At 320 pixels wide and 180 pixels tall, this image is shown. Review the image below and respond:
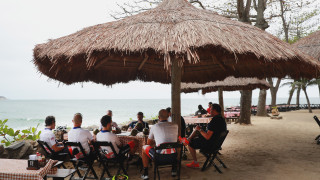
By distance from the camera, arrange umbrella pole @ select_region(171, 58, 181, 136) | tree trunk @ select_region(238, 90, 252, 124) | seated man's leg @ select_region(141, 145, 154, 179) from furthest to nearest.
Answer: tree trunk @ select_region(238, 90, 252, 124) → umbrella pole @ select_region(171, 58, 181, 136) → seated man's leg @ select_region(141, 145, 154, 179)

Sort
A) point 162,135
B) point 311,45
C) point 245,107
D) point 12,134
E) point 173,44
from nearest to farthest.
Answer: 1. point 173,44
2. point 162,135
3. point 12,134
4. point 311,45
5. point 245,107

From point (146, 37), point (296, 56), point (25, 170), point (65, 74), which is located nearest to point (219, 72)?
point (296, 56)

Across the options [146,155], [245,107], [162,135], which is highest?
[162,135]

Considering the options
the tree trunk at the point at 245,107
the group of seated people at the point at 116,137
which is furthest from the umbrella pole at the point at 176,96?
the tree trunk at the point at 245,107

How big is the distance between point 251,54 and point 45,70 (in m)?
3.91

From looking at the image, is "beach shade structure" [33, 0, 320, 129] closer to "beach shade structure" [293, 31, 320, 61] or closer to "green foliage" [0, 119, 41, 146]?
"green foliage" [0, 119, 41, 146]

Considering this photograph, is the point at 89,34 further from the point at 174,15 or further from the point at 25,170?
the point at 25,170

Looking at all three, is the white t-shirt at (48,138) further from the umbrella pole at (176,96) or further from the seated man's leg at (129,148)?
the umbrella pole at (176,96)

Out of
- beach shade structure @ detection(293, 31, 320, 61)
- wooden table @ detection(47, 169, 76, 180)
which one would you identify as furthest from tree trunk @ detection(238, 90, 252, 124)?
wooden table @ detection(47, 169, 76, 180)

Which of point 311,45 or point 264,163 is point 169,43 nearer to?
point 264,163

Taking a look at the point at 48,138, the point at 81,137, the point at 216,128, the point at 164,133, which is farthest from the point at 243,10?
the point at 48,138

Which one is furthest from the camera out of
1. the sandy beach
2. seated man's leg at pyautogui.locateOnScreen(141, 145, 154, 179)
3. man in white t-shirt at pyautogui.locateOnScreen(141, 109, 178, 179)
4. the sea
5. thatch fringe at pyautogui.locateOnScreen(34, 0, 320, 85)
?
the sea

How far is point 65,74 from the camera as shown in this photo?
523cm

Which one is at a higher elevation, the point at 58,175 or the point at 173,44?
the point at 173,44
